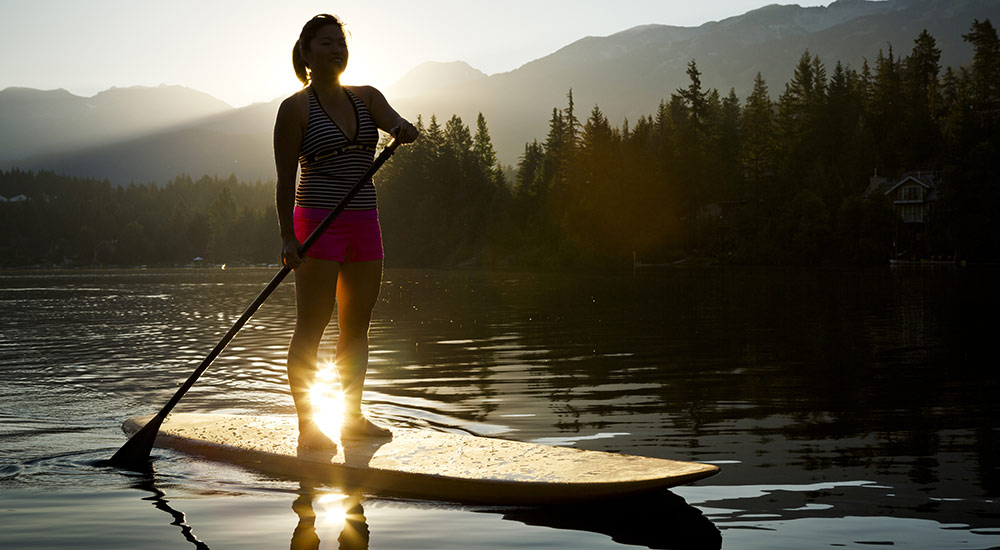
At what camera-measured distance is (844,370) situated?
11.8m

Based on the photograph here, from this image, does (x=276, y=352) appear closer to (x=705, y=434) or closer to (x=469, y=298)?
(x=705, y=434)

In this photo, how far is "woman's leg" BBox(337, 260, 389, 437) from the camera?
609cm

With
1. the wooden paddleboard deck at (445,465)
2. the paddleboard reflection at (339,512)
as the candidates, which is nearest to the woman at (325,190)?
the wooden paddleboard deck at (445,465)

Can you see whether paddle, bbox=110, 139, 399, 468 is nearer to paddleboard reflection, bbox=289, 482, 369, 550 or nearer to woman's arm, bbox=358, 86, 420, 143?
woman's arm, bbox=358, 86, 420, 143

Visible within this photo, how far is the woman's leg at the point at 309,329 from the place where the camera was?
591cm

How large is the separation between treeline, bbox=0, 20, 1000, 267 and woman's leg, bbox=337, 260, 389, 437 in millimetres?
76316

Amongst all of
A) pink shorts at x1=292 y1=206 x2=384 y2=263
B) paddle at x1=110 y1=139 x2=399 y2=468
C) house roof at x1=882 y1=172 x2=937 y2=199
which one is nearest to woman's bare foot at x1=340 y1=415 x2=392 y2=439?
paddle at x1=110 y1=139 x2=399 y2=468

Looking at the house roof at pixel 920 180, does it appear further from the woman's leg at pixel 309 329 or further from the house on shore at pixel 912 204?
the woman's leg at pixel 309 329

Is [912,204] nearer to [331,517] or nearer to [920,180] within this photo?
[920,180]

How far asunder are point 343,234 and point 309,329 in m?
0.67

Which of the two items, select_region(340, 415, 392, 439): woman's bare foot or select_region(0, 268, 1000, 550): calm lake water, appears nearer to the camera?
select_region(0, 268, 1000, 550): calm lake water

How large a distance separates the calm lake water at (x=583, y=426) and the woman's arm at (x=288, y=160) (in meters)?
1.41

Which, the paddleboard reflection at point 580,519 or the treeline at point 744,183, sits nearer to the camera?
the paddleboard reflection at point 580,519

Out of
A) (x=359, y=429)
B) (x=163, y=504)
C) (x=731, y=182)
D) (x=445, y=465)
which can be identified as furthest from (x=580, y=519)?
(x=731, y=182)
